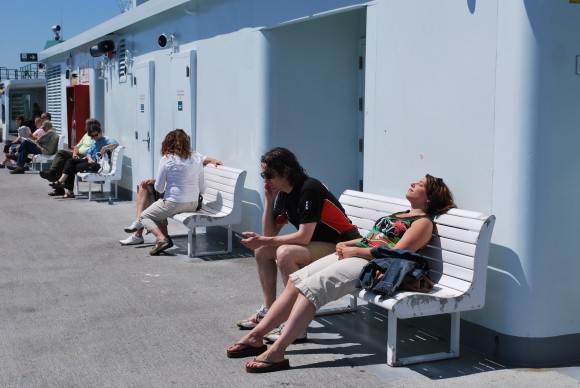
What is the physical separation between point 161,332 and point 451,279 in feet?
6.55

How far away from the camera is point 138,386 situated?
14.5ft

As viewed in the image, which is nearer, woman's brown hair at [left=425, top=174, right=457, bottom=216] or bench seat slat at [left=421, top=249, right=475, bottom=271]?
bench seat slat at [left=421, top=249, right=475, bottom=271]

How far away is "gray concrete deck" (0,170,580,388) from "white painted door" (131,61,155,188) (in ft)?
10.7

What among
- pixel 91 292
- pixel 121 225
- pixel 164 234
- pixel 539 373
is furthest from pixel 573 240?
pixel 121 225

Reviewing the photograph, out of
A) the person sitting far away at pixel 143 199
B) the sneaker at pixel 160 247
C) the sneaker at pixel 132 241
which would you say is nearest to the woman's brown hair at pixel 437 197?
the sneaker at pixel 160 247

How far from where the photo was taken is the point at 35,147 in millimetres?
18828

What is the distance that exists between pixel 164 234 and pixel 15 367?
370 cm

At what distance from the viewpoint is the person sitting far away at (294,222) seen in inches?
204

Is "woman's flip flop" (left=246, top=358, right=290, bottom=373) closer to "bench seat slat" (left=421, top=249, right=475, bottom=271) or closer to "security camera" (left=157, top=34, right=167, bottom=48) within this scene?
"bench seat slat" (left=421, top=249, right=475, bottom=271)

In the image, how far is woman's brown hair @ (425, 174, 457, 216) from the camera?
16.5ft

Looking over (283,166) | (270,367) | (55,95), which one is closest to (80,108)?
(55,95)

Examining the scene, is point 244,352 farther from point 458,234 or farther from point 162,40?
point 162,40

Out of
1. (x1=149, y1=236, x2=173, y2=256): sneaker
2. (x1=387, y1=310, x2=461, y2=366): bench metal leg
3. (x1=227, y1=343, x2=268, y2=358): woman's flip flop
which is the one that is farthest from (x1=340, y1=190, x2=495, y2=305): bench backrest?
(x1=149, y1=236, x2=173, y2=256): sneaker

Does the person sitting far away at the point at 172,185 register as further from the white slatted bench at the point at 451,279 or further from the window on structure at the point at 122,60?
the window on structure at the point at 122,60
